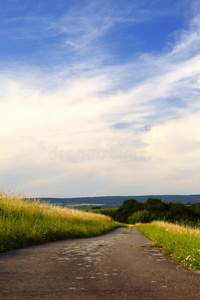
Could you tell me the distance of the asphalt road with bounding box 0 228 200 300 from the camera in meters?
4.15

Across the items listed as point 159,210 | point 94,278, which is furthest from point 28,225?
point 159,210

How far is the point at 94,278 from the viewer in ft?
16.6

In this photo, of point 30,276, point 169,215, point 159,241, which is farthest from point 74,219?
point 169,215

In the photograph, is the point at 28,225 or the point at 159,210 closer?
the point at 28,225

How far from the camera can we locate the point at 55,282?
187 inches

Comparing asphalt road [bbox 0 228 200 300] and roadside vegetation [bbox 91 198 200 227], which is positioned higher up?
asphalt road [bbox 0 228 200 300]

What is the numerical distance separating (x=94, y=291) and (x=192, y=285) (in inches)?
71.1

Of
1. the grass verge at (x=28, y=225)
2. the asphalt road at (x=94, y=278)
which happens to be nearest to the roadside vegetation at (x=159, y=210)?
the grass verge at (x=28, y=225)

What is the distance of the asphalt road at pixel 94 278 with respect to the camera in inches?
163

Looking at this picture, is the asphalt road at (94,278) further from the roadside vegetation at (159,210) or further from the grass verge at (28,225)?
the roadside vegetation at (159,210)

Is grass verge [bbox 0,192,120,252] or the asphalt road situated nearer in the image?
the asphalt road

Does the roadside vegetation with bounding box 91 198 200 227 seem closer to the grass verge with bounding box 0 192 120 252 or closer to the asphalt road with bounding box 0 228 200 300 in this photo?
the grass verge with bounding box 0 192 120 252

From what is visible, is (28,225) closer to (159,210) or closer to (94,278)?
(94,278)

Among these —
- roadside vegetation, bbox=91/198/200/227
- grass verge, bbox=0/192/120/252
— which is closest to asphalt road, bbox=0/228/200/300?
grass verge, bbox=0/192/120/252
